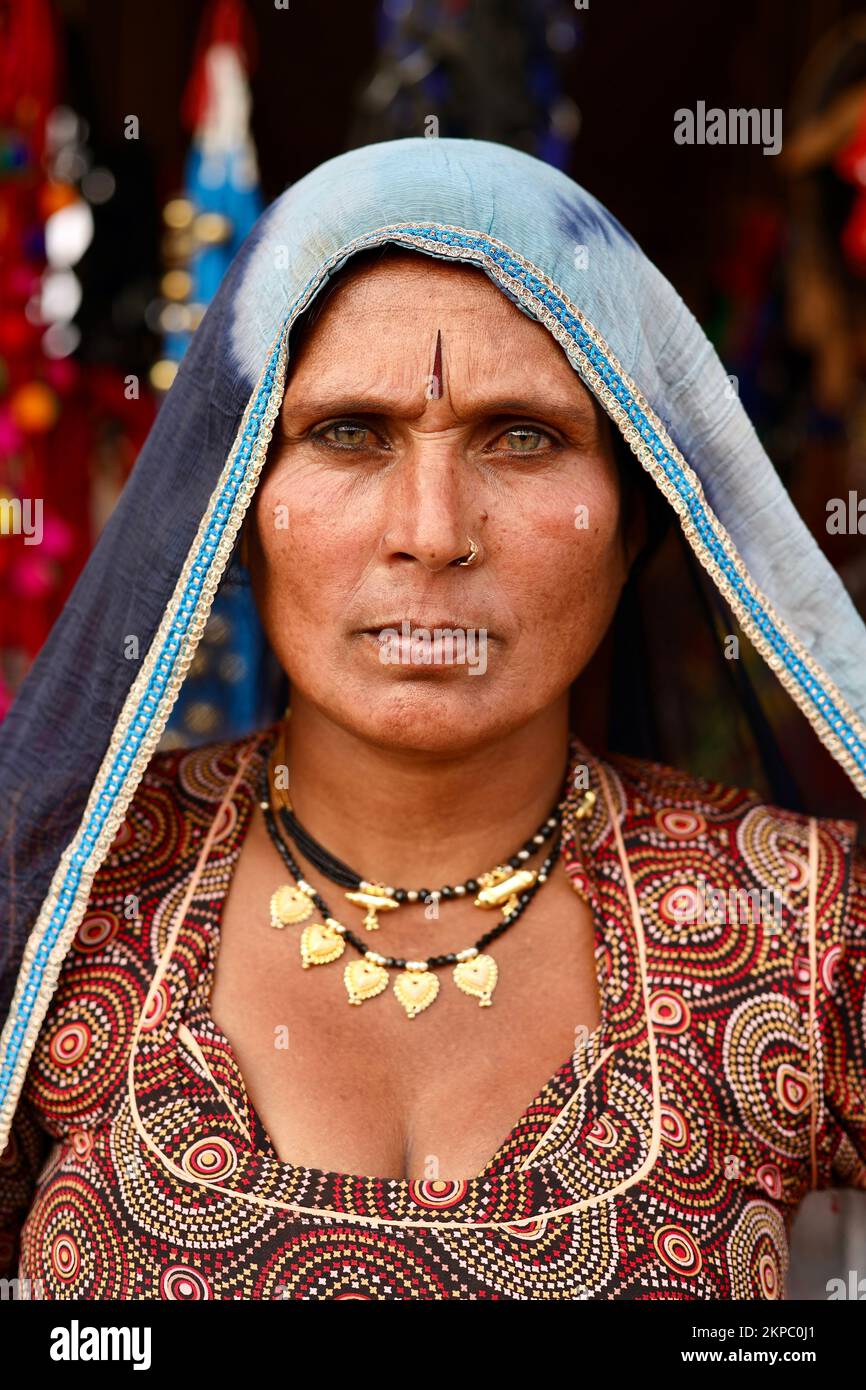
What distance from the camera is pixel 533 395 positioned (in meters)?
1.51

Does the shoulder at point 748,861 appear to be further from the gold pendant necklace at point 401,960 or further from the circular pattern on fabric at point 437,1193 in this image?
the circular pattern on fabric at point 437,1193

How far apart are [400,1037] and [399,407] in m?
0.66

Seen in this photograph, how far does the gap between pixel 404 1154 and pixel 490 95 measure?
169cm

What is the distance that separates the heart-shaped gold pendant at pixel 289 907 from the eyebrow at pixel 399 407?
0.53m

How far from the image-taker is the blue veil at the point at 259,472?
1.53 meters

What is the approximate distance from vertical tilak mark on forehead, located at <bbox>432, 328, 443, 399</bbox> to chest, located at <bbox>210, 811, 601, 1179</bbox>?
580 mm

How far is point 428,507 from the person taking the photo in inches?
57.3

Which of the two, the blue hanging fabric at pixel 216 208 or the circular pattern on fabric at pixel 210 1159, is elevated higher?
the blue hanging fabric at pixel 216 208

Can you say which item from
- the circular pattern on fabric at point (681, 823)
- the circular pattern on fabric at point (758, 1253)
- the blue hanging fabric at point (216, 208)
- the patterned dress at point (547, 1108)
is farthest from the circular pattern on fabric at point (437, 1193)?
the blue hanging fabric at point (216, 208)

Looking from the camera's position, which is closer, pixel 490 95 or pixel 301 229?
pixel 301 229

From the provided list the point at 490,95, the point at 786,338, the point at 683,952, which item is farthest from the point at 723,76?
the point at 683,952

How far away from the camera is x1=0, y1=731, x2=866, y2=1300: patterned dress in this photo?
1.45m

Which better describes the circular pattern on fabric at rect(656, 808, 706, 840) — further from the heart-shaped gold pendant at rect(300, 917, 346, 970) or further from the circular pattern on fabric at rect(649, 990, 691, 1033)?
the heart-shaped gold pendant at rect(300, 917, 346, 970)
